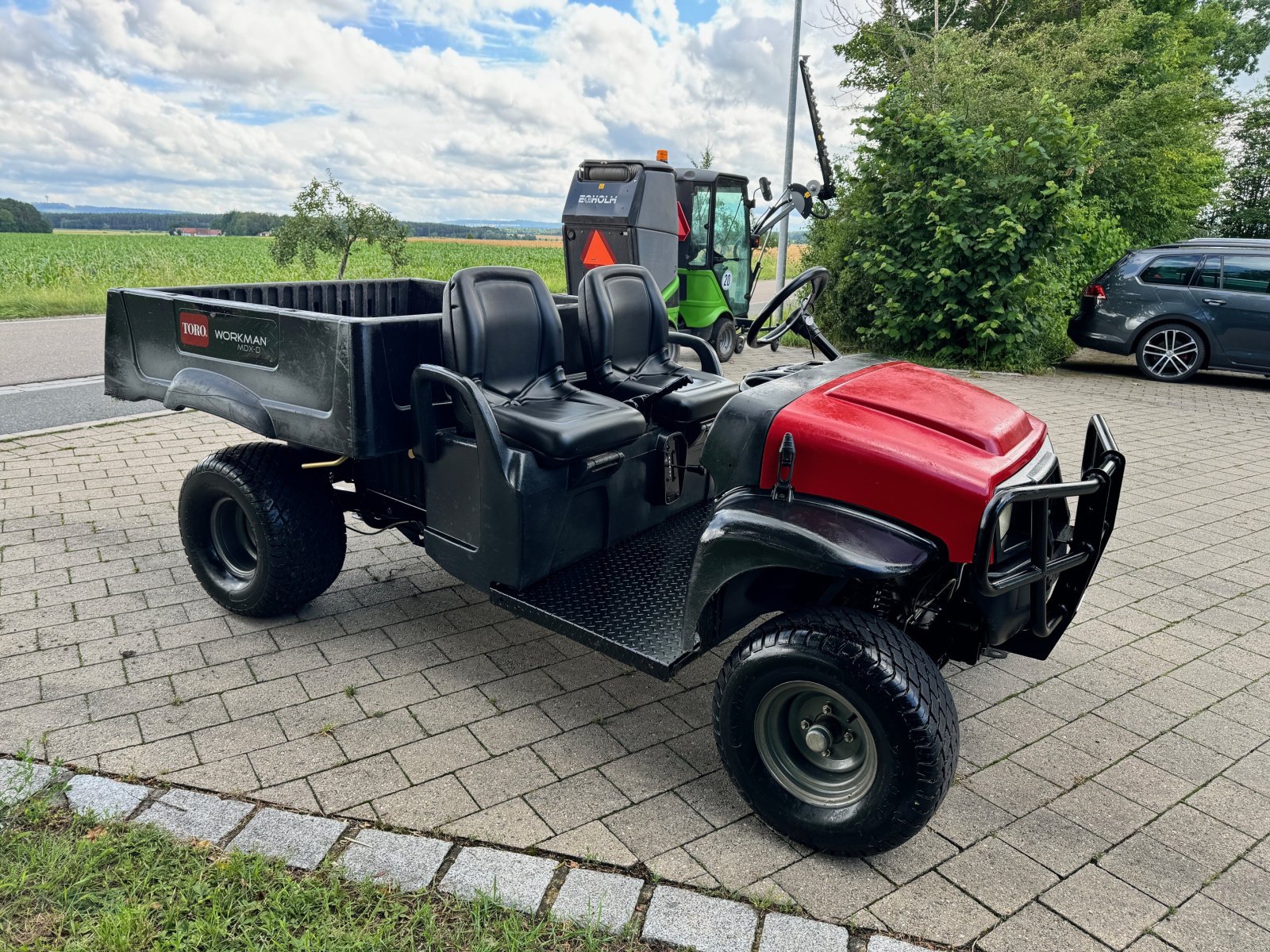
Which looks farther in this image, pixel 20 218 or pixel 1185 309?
pixel 20 218

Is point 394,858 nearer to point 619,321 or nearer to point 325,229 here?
point 619,321

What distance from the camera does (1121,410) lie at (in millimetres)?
8922

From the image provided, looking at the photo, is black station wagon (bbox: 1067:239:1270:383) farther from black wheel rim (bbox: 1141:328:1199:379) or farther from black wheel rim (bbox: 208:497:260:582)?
black wheel rim (bbox: 208:497:260:582)

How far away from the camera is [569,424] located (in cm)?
315

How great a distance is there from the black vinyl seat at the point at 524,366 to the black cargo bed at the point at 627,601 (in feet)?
1.49

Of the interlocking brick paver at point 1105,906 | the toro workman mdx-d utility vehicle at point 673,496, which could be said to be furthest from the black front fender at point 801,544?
the interlocking brick paver at point 1105,906

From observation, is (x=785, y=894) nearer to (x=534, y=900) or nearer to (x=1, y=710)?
(x=534, y=900)

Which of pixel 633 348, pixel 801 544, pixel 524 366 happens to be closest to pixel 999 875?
pixel 801 544

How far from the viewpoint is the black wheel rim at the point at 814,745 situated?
97.2 inches

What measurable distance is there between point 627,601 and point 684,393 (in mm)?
1022

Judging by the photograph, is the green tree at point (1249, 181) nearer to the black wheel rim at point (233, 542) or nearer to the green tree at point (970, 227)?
the green tree at point (970, 227)

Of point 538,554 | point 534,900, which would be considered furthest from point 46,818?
point 538,554

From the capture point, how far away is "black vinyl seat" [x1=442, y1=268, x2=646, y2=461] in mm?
3141

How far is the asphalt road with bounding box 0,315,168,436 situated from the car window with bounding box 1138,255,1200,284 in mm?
10148
